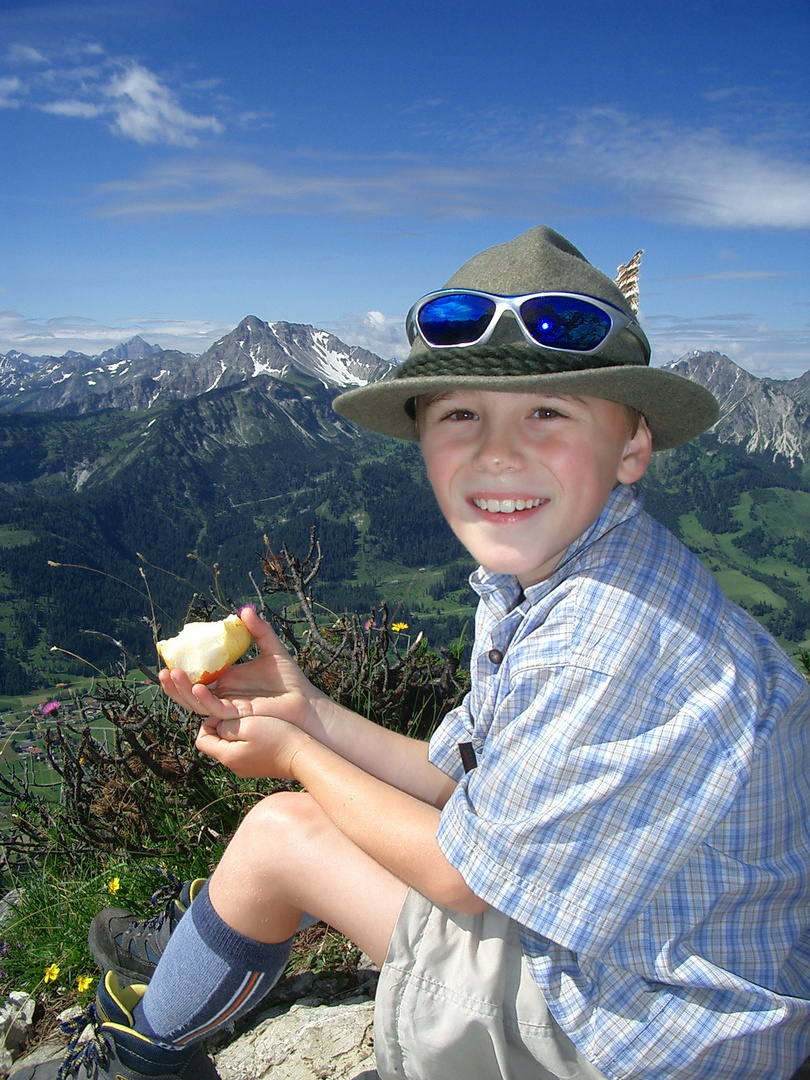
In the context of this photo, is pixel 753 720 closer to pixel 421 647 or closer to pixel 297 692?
pixel 297 692

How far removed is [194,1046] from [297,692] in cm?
114

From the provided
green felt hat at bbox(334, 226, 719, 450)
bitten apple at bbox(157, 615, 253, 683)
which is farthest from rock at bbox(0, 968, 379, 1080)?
green felt hat at bbox(334, 226, 719, 450)

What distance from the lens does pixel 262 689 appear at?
2771mm

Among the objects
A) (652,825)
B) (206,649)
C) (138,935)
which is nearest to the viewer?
(652,825)

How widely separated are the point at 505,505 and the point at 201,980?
1.69 meters

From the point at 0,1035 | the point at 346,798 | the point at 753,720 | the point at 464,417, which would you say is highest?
the point at 464,417

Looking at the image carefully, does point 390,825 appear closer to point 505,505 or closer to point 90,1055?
point 505,505

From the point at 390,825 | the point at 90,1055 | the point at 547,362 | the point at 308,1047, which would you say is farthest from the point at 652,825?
the point at 90,1055

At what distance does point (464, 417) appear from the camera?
221cm

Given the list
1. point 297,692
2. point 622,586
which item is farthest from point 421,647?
point 622,586

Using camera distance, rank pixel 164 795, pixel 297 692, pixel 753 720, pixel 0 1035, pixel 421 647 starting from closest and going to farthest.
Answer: pixel 753 720 → pixel 297 692 → pixel 0 1035 → pixel 164 795 → pixel 421 647

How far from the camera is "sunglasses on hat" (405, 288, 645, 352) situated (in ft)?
6.48

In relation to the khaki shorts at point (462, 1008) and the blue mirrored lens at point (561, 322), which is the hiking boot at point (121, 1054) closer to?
the khaki shorts at point (462, 1008)

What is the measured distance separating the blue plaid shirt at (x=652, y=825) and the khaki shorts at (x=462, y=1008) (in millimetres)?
94
